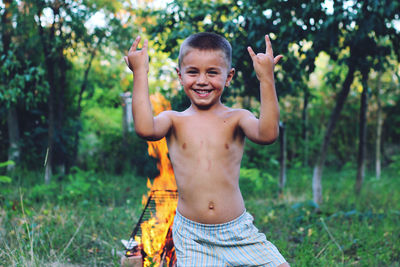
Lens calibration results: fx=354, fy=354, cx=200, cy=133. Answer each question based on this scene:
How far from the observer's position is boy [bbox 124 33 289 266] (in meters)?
1.78

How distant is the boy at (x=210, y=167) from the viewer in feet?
5.83

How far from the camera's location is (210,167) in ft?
5.89

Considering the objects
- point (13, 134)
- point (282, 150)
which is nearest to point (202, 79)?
point (282, 150)

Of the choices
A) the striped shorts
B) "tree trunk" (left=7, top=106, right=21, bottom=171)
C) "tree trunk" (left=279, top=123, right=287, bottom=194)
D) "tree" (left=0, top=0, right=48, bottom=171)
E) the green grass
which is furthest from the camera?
"tree trunk" (left=7, top=106, right=21, bottom=171)

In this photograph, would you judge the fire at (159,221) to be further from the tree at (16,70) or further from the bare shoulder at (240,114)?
the tree at (16,70)

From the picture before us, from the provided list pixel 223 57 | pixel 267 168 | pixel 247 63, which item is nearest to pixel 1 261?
pixel 223 57

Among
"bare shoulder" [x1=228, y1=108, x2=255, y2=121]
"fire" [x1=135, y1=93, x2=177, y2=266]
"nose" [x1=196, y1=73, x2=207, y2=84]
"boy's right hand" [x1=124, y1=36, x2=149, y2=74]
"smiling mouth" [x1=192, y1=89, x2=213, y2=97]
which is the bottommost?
"fire" [x1=135, y1=93, x2=177, y2=266]

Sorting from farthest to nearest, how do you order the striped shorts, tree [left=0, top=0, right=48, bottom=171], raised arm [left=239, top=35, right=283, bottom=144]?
tree [left=0, top=0, right=48, bottom=171]
the striped shorts
raised arm [left=239, top=35, right=283, bottom=144]

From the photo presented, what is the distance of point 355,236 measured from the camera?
3.44 meters

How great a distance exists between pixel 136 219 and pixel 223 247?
229 centimetres

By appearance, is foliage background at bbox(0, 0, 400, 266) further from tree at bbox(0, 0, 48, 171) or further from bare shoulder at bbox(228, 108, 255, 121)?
bare shoulder at bbox(228, 108, 255, 121)

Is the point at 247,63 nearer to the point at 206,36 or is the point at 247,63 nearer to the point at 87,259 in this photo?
the point at 206,36

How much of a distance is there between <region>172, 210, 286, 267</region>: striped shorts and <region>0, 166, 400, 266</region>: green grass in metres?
0.98

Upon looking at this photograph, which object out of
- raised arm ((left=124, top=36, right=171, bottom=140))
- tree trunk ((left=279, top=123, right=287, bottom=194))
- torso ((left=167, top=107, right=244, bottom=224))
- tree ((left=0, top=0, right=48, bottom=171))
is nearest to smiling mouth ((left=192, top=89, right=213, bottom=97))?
torso ((left=167, top=107, right=244, bottom=224))
